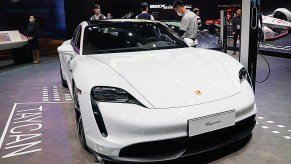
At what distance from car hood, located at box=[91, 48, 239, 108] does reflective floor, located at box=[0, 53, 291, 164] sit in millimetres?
591

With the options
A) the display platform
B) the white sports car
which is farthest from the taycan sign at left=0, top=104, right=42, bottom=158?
the display platform

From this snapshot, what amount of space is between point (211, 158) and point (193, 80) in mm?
683

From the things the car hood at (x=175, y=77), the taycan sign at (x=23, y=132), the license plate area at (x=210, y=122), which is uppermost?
the car hood at (x=175, y=77)

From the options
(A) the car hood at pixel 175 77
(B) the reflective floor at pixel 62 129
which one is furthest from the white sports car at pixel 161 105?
(B) the reflective floor at pixel 62 129

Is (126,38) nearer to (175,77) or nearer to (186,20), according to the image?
(175,77)

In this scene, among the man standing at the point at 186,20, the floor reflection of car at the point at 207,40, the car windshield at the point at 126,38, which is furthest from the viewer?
the floor reflection of car at the point at 207,40

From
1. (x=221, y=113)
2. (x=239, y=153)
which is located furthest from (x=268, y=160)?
(x=221, y=113)

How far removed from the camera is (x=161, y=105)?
2205 mm

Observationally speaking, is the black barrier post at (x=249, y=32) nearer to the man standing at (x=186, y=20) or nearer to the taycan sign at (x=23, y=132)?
the man standing at (x=186, y=20)

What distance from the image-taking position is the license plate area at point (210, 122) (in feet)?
7.11

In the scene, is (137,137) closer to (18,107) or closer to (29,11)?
(18,107)

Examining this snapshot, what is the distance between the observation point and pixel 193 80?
247 centimetres

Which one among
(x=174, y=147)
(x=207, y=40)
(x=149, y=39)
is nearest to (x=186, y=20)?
(x=149, y=39)

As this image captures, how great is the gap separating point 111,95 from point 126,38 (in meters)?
1.32
